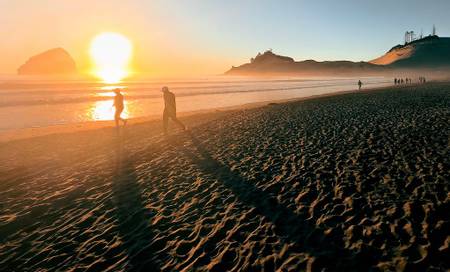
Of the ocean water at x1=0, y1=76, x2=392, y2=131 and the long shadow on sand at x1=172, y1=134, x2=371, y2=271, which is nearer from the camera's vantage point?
the long shadow on sand at x1=172, y1=134, x2=371, y2=271

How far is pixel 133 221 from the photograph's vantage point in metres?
6.94

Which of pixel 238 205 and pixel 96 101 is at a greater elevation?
pixel 96 101

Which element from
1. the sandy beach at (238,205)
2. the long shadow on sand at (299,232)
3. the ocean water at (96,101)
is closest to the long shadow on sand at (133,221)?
the sandy beach at (238,205)

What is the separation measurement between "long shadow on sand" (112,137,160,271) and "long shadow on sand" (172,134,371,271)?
2.42m

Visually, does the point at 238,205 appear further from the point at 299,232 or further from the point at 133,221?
the point at 133,221

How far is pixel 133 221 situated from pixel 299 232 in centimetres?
376

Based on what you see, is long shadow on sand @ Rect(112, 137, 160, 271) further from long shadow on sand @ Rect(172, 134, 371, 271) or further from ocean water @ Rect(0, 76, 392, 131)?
ocean water @ Rect(0, 76, 392, 131)

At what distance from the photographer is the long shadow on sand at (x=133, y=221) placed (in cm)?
548

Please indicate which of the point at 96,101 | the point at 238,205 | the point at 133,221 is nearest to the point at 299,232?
the point at 238,205

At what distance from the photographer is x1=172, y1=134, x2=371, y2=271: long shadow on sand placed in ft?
16.0

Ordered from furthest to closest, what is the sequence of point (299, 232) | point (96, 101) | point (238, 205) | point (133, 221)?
1. point (96, 101)
2. point (238, 205)
3. point (133, 221)
4. point (299, 232)

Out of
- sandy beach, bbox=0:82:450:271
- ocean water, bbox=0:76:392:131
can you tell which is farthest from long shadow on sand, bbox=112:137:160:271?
ocean water, bbox=0:76:392:131

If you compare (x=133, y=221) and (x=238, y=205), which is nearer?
(x=133, y=221)

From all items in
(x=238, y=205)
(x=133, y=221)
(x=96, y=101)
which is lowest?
(x=133, y=221)
